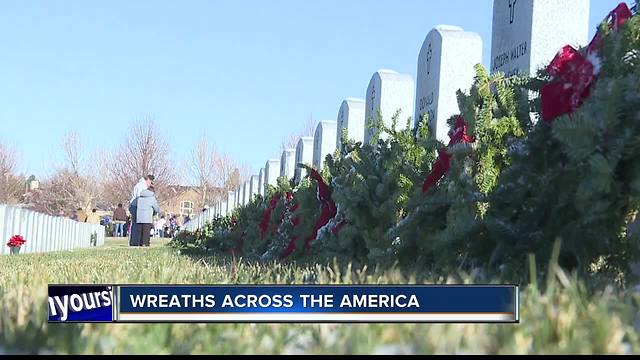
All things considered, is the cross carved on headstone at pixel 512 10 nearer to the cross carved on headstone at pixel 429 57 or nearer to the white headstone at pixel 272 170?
the cross carved on headstone at pixel 429 57

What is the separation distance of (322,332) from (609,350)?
0.56 meters

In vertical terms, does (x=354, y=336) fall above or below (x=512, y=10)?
below

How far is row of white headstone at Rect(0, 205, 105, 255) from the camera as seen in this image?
48.8 feet

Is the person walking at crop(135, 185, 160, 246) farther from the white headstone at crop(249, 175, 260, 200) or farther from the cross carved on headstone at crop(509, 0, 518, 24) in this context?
the cross carved on headstone at crop(509, 0, 518, 24)

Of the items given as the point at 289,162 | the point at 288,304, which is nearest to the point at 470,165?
the point at 288,304

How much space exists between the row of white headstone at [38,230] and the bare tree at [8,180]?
45030 millimetres

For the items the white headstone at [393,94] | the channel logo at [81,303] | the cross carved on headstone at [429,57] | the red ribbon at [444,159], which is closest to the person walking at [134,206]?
the white headstone at [393,94]

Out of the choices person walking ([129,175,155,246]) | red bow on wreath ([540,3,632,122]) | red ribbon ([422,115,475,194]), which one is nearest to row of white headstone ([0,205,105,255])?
person walking ([129,175,155,246])

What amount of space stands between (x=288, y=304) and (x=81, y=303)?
0.48 m

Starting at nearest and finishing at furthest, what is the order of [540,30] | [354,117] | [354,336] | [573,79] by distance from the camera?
[354,336]
[573,79]
[540,30]
[354,117]

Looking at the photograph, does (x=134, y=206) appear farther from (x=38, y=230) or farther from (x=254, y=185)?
(x=254, y=185)

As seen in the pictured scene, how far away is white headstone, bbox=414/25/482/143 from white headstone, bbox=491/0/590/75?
0.70 meters

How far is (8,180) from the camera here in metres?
69.0
